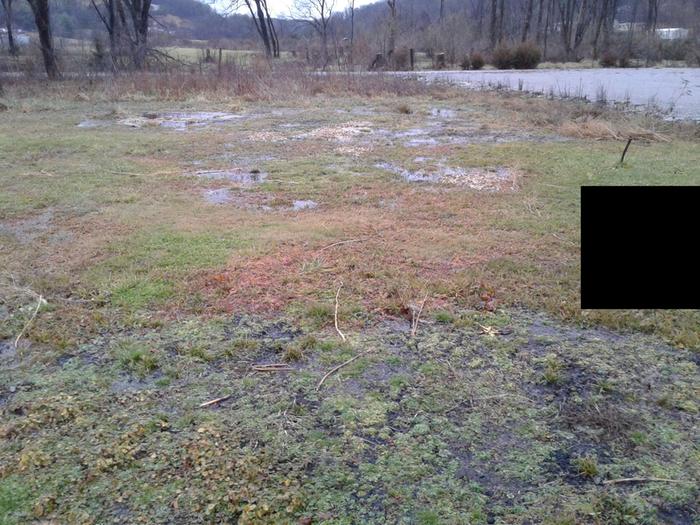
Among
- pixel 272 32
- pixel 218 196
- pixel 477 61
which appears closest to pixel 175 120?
pixel 218 196

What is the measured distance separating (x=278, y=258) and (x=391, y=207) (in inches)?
67.6

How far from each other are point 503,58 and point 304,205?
26.3 metres

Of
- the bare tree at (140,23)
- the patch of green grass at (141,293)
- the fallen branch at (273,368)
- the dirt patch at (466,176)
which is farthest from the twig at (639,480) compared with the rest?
Answer: the bare tree at (140,23)

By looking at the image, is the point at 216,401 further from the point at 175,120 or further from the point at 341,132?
the point at 175,120

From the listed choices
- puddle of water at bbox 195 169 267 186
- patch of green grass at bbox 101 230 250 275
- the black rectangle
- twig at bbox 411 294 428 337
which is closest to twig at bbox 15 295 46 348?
patch of green grass at bbox 101 230 250 275

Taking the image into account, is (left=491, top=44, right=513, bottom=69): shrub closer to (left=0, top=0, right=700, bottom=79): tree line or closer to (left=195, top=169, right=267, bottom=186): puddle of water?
(left=0, top=0, right=700, bottom=79): tree line

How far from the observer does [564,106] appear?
40.3ft

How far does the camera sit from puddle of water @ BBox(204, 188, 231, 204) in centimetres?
580

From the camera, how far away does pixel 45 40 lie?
66.5ft

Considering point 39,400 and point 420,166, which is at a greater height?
point 420,166

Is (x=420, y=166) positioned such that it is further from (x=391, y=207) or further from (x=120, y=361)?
(x=120, y=361)

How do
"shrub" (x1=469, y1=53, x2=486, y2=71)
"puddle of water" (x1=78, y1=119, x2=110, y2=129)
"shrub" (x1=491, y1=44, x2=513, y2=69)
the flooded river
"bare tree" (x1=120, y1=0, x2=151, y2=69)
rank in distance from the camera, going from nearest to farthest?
"puddle of water" (x1=78, y1=119, x2=110, y2=129) < the flooded river < "bare tree" (x1=120, y1=0, x2=151, y2=69) < "shrub" (x1=491, y1=44, x2=513, y2=69) < "shrub" (x1=469, y1=53, x2=486, y2=71)

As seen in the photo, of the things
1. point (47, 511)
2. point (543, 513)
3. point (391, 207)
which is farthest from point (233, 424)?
point (391, 207)

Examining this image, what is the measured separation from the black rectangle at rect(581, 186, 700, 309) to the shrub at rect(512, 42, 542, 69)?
30.7 metres
